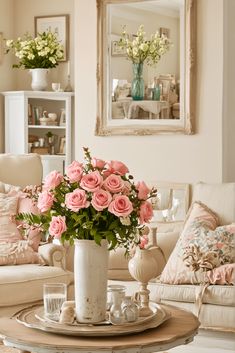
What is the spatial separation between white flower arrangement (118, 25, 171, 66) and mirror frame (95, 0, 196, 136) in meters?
0.18

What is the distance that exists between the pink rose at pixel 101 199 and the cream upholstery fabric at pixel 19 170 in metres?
2.62

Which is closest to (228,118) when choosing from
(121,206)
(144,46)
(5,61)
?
(144,46)

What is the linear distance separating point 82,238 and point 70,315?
1.03ft

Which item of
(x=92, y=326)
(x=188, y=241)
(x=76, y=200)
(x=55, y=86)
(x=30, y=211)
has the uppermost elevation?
(x=55, y=86)

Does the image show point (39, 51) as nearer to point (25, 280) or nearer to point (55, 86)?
point (55, 86)

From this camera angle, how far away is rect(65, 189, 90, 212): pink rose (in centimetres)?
314

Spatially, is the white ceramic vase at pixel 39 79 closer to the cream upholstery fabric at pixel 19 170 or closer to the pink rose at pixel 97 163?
the cream upholstery fabric at pixel 19 170

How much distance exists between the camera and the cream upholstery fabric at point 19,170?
5688 millimetres

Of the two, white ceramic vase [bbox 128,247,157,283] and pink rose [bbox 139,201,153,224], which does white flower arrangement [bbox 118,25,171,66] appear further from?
pink rose [bbox 139,201,153,224]

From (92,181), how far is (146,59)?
3369 mm

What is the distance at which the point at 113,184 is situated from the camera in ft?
10.4

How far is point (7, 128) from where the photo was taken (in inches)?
301

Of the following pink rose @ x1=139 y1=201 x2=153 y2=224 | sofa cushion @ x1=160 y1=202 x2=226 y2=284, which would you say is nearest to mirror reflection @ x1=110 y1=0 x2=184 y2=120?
sofa cushion @ x1=160 y1=202 x2=226 y2=284

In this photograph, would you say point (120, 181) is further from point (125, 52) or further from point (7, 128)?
Result: point (7, 128)
